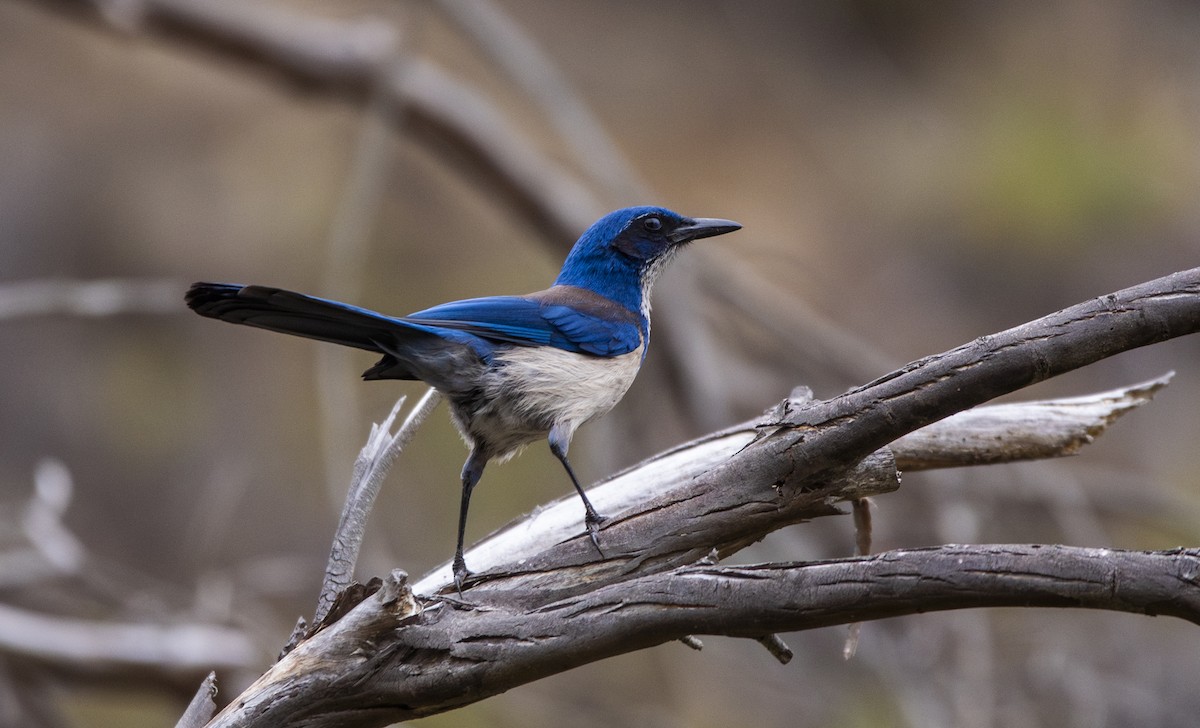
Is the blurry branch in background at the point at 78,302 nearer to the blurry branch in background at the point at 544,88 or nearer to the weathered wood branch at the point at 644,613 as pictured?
the blurry branch in background at the point at 544,88

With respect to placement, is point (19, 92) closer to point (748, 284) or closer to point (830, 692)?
point (748, 284)

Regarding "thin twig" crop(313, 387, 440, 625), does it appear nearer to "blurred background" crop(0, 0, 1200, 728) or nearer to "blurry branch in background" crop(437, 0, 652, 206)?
"blurred background" crop(0, 0, 1200, 728)

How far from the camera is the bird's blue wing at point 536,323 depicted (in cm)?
346

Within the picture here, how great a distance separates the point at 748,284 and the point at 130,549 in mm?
5433

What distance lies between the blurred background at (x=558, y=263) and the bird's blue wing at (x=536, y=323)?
2017mm

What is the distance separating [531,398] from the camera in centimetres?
346

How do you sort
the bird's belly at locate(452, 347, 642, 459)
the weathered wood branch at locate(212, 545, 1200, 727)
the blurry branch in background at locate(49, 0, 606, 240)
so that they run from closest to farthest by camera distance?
1. the weathered wood branch at locate(212, 545, 1200, 727)
2. the bird's belly at locate(452, 347, 642, 459)
3. the blurry branch in background at locate(49, 0, 606, 240)

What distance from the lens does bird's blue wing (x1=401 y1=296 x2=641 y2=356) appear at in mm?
3455

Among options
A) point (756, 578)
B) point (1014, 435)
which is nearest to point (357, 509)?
point (756, 578)

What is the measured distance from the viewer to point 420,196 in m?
10.4

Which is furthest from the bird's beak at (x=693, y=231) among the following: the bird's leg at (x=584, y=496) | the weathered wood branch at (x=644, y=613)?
the weathered wood branch at (x=644, y=613)

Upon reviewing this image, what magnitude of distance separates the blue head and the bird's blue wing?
1.07 ft

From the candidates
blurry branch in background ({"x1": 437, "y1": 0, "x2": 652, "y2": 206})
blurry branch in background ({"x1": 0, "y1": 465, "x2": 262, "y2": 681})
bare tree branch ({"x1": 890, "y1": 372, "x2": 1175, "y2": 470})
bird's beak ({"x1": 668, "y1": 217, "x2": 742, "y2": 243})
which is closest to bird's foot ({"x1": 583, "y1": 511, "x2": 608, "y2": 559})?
bare tree branch ({"x1": 890, "y1": 372, "x2": 1175, "y2": 470})

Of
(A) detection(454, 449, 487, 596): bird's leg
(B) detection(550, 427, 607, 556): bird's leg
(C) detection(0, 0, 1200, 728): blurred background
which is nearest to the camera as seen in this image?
(B) detection(550, 427, 607, 556): bird's leg
